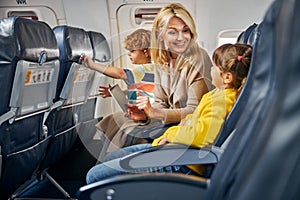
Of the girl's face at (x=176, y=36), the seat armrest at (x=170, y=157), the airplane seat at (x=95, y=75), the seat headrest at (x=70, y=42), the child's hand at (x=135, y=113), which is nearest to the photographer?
the seat armrest at (x=170, y=157)

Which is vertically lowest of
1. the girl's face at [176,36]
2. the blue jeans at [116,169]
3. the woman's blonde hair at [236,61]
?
the blue jeans at [116,169]

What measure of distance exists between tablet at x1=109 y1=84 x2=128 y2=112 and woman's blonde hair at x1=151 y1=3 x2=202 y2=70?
0.99 ft

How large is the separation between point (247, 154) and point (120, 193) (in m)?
0.64

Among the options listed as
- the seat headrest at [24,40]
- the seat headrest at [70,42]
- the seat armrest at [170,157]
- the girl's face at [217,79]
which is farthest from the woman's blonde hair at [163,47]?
the seat headrest at [70,42]

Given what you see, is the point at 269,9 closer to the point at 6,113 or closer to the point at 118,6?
the point at 6,113

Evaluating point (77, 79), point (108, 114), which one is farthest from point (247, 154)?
point (77, 79)

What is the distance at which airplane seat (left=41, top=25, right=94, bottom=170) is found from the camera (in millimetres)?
2553

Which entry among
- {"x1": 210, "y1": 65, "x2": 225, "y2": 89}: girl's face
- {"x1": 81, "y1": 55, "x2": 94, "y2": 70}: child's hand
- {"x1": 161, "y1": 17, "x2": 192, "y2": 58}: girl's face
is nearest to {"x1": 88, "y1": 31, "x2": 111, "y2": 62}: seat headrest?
{"x1": 81, "y1": 55, "x2": 94, "y2": 70}: child's hand

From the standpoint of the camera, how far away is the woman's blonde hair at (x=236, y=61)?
5.48 feet

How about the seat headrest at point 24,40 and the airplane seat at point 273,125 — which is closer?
the airplane seat at point 273,125

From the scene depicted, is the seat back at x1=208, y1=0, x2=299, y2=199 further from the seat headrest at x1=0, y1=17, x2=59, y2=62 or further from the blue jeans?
the seat headrest at x1=0, y1=17, x2=59, y2=62

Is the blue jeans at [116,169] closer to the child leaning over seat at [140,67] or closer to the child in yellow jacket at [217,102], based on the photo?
the child in yellow jacket at [217,102]

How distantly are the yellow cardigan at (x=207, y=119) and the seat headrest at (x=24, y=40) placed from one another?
36.3 inches

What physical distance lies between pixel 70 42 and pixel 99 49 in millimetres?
739
